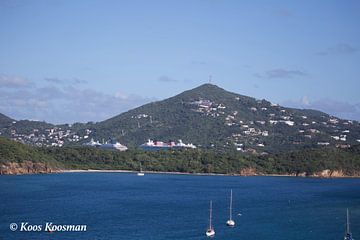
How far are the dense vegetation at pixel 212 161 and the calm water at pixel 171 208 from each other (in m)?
22.7

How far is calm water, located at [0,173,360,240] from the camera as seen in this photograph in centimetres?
4688

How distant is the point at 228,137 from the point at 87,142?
1511 inches

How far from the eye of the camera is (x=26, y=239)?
41.7m

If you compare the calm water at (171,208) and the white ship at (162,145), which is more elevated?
the white ship at (162,145)

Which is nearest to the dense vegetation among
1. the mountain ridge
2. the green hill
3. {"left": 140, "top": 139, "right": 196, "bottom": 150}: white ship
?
{"left": 140, "top": 139, "right": 196, "bottom": 150}: white ship

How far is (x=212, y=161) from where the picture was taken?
117500 mm

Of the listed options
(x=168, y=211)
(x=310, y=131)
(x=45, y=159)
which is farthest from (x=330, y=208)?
(x=310, y=131)

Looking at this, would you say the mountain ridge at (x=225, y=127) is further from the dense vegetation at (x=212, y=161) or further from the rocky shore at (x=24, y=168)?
the rocky shore at (x=24, y=168)

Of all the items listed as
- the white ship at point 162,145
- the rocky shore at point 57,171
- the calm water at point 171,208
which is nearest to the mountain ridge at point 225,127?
the white ship at point 162,145

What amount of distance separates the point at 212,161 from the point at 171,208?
57.5 m

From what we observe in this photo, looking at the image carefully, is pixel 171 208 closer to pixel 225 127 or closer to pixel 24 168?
pixel 24 168

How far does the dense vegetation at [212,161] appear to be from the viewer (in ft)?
378

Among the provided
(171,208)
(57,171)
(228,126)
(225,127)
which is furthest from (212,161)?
(171,208)

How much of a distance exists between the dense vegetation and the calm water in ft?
74.4
